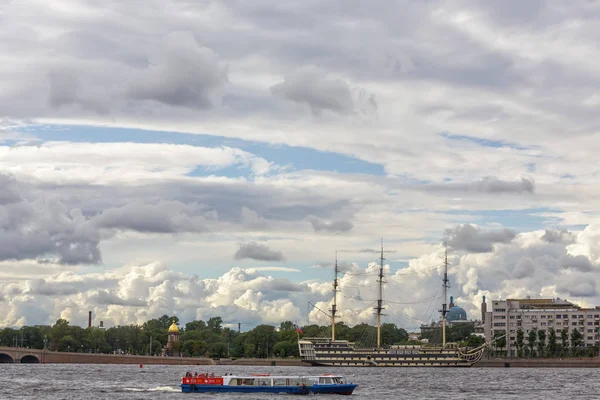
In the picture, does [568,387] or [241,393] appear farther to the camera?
[568,387]

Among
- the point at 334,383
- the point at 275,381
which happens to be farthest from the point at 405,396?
the point at 275,381

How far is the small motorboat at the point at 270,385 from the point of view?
446 ft

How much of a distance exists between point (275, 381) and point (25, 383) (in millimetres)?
56202

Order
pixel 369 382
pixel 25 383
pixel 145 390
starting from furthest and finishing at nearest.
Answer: pixel 369 382
pixel 25 383
pixel 145 390

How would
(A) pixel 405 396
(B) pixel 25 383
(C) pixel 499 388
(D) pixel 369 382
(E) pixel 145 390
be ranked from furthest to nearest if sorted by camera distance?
(D) pixel 369 382, (B) pixel 25 383, (C) pixel 499 388, (E) pixel 145 390, (A) pixel 405 396

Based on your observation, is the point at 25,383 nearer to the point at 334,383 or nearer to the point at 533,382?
the point at 334,383

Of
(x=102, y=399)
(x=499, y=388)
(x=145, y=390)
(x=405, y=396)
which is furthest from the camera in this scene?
(x=499, y=388)

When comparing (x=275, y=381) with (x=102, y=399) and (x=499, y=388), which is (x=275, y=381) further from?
(x=499, y=388)

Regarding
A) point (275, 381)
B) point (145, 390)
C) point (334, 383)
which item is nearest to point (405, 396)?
point (334, 383)

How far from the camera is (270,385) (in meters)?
137

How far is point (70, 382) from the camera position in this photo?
570 ft

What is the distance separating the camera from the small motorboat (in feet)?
446

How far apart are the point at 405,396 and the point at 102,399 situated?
43115 mm

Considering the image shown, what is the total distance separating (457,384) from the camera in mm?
170750
